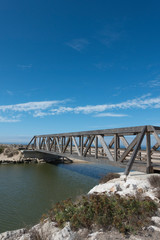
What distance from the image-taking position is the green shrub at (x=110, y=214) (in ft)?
16.5

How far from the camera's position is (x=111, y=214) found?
5465 millimetres

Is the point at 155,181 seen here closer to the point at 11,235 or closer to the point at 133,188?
the point at 133,188

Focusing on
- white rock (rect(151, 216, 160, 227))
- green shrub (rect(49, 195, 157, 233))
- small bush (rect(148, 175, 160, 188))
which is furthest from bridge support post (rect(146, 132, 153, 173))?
white rock (rect(151, 216, 160, 227))

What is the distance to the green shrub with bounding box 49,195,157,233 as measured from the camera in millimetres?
5027

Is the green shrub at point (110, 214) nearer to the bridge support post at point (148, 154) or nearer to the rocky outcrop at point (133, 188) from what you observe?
the rocky outcrop at point (133, 188)

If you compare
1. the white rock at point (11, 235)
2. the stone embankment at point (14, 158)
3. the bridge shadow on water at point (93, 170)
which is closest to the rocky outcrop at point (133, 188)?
the white rock at point (11, 235)

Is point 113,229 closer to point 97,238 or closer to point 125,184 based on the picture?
point 97,238

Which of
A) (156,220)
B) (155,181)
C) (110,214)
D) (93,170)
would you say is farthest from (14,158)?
(156,220)

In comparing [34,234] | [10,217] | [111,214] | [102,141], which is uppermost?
[102,141]

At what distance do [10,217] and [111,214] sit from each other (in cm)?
687

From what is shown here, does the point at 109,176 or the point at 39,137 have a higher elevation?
the point at 39,137

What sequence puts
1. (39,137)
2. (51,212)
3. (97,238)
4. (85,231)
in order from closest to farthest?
(97,238) → (85,231) → (51,212) → (39,137)

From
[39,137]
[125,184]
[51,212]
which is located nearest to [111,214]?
[51,212]

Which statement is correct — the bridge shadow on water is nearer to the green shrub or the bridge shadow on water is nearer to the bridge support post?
the bridge support post
